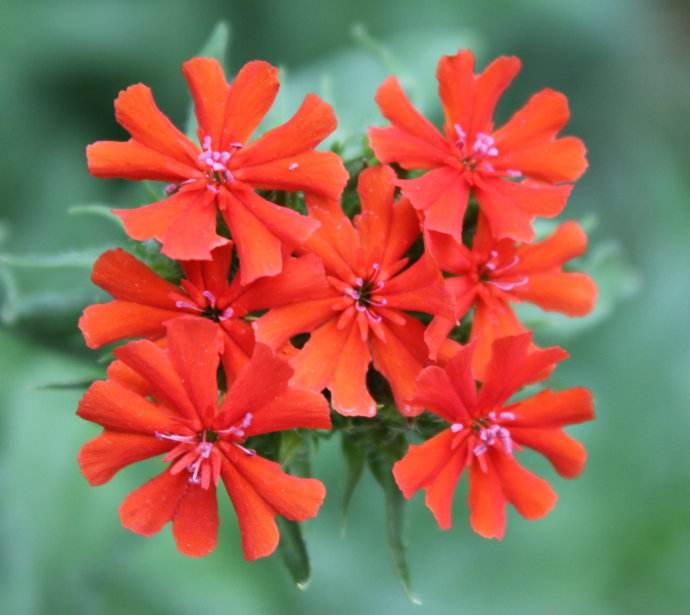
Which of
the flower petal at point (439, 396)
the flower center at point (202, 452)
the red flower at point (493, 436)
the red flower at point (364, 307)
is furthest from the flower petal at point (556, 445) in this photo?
the flower center at point (202, 452)

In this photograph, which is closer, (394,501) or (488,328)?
(488,328)

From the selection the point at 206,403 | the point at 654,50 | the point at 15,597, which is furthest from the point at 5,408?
the point at 654,50

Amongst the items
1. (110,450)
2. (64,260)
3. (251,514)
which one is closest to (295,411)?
(251,514)

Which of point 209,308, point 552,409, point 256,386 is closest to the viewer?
point 256,386

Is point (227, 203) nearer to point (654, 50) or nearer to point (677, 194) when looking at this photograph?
point (677, 194)

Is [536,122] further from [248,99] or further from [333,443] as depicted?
[333,443]

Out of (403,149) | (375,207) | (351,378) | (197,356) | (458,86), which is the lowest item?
(197,356)
